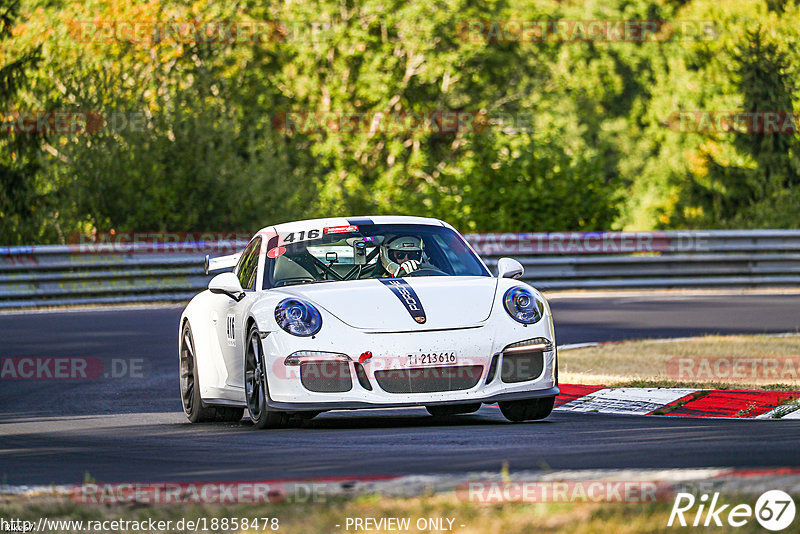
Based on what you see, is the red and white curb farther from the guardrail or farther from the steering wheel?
the guardrail

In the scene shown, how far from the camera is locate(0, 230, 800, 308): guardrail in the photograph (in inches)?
846

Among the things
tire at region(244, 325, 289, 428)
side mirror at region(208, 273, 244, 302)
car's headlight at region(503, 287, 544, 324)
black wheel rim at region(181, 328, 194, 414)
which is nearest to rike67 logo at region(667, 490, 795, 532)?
car's headlight at region(503, 287, 544, 324)

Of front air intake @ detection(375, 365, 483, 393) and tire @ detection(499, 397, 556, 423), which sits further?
tire @ detection(499, 397, 556, 423)

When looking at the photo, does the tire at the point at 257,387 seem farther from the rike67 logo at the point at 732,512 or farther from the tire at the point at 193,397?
the rike67 logo at the point at 732,512

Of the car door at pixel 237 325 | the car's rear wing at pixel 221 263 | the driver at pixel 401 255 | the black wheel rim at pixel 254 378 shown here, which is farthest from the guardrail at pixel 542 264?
the black wheel rim at pixel 254 378

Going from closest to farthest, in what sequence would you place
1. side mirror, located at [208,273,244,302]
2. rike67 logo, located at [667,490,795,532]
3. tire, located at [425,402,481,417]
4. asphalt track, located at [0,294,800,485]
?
1. rike67 logo, located at [667,490,795,532]
2. asphalt track, located at [0,294,800,485]
3. tire, located at [425,402,481,417]
4. side mirror, located at [208,273,244,302]

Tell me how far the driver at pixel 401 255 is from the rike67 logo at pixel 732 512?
4831mm

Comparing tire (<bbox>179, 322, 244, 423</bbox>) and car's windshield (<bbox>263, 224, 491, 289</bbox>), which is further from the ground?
car's windshield (<bbox>263, 224, 491, 289</bbox>)

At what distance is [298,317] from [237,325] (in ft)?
2.91

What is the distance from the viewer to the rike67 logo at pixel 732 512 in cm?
481

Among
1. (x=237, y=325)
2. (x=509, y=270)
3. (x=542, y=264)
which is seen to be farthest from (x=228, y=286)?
(x=542, y=264)

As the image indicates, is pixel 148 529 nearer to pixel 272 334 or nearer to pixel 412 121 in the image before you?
pixel 272 334

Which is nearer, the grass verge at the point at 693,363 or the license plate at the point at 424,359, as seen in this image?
the license plate at the point at 424,359

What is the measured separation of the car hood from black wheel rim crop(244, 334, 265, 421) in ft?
1.32
